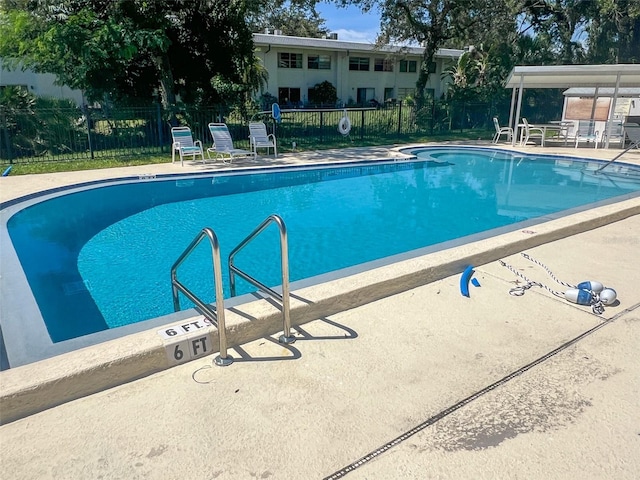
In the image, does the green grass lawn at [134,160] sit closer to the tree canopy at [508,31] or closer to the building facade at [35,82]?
the tree canopy at [508,31]

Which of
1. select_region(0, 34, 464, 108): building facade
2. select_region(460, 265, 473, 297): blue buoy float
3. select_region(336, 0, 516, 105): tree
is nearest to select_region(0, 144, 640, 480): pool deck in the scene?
select_region(460, 265, 473, 297): blue buoy float

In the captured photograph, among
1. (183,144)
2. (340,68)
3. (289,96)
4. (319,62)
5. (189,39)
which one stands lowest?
(183,144)

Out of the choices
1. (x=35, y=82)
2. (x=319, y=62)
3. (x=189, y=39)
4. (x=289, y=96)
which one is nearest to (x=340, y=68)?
(x=319, y=62)

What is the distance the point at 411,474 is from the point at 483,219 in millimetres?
6516

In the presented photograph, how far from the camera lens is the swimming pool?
514 cm

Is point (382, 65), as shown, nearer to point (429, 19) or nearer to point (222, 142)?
point (429, 19)

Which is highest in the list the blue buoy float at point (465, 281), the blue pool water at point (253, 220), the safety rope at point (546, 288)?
the blue buoy float at point (465, 281)

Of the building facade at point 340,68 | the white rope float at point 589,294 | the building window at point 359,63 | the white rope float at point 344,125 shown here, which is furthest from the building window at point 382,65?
the white rope float at point 589,294

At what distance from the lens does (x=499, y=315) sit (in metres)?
3.63

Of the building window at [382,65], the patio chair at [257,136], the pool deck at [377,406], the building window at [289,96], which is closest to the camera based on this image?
the pool deck at [377,406]

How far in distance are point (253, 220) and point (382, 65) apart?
99.0ft

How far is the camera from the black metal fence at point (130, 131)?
1184 cm

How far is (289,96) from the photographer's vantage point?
103 feet

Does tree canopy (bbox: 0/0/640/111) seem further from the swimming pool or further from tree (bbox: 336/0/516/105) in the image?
the swimming pool
